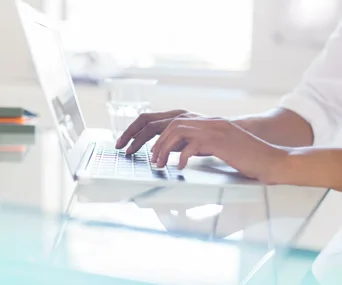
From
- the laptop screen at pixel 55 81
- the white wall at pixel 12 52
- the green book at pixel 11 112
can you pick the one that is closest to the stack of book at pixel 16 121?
the green book at pixel 11 112

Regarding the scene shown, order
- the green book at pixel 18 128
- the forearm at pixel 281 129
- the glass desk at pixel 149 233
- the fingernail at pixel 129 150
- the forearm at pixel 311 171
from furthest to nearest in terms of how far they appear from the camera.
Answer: the green book at pixel 18 128
the forearm at pixel 281 129
the fingernail at pixel 129 150
the forearm at pixel 311 171
the glass desk at pixel 149 233

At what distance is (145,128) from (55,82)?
175 mm

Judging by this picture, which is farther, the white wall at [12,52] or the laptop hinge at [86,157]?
the white wall at [12,52]

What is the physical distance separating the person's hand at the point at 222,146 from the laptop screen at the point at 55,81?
15cm

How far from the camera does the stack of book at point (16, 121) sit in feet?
4.15

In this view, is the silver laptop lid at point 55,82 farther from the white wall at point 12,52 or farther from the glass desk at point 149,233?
the white wall at point 12,52

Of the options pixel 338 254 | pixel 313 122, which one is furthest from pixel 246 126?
pixel 338 254

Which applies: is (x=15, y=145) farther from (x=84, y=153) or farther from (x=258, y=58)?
(x=258, y=58)

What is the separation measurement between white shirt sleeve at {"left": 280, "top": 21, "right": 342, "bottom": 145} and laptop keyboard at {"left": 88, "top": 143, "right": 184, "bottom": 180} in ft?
1.09

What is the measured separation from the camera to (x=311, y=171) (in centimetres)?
79

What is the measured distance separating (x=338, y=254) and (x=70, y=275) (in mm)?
329

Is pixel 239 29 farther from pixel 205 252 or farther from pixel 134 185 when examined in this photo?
pixel 205 252

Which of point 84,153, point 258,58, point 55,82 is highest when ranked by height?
point 55,82

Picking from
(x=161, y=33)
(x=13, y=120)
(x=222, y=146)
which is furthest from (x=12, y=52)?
(x=222, y=146)
